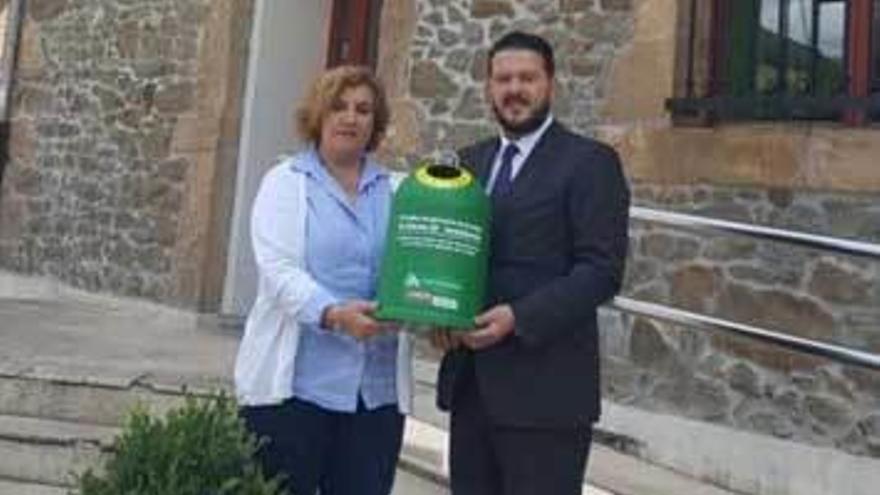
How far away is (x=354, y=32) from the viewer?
781 cm

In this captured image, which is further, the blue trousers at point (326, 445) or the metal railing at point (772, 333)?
the metal railing at point (772, 333)

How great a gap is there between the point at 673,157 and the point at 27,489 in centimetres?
306

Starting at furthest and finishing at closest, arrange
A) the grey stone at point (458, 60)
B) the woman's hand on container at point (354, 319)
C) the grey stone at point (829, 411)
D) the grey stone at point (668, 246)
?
the grey stone at point (458, 60)
the grey stone at point (668, 246)
the grey stone at point (829, 411)
the woman's hand on container at point (354, 319)

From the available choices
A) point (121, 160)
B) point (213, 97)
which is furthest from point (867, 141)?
point (121, 160)

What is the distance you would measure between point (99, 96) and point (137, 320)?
1.98 m

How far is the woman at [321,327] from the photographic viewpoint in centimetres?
253

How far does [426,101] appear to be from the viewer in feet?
21.0

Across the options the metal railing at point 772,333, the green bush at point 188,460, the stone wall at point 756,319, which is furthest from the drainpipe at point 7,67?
the green bush at point 188,460

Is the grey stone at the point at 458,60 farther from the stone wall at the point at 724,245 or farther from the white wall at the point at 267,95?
the white wall at the point at 267,95

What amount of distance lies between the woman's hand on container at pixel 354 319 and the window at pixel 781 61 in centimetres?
308

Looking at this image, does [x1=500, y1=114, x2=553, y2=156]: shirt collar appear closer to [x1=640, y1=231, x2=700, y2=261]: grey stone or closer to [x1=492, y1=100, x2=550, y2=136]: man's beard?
[x1=492, y1=100, x2=550, y2=136]: man's beard

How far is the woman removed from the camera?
2.53 m

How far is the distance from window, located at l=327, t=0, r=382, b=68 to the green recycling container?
17.3 ft

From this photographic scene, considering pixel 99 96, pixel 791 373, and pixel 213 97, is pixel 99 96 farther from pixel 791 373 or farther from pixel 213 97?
pixel 791 373
